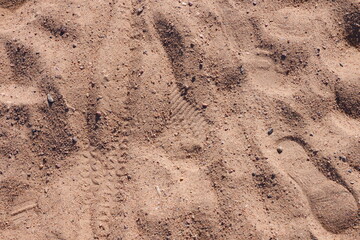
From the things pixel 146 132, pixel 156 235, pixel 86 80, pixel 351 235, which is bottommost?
pixel 156 235

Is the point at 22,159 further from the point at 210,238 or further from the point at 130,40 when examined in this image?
the point at 210,238

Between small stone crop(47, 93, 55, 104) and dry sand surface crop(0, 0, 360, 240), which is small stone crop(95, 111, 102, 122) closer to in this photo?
dry sand surface crop(0, 0, 360, 240)

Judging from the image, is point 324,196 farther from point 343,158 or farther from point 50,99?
point 50,99

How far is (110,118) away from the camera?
85.5 inches

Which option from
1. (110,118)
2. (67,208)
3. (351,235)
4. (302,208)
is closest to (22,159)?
(67,208)

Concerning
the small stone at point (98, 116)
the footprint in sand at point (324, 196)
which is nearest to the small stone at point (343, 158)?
the footprint in sand at point (324, 196)

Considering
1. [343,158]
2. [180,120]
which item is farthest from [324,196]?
[180,120]

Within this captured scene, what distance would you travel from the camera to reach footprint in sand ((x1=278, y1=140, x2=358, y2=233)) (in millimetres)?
2027

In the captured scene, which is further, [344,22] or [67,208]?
[344,22]

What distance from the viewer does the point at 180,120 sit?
2189 mm

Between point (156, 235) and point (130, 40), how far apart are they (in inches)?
45.9

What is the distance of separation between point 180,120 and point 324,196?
91 centimetres

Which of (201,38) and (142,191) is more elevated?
(201,38)

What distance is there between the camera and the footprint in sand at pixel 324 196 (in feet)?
6.65
